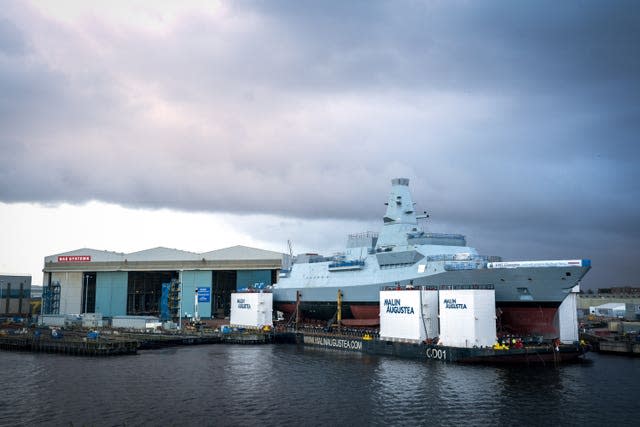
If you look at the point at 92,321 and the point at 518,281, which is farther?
the point at 92,321

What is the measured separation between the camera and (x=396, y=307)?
5056 cm

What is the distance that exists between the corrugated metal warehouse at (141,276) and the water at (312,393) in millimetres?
38059

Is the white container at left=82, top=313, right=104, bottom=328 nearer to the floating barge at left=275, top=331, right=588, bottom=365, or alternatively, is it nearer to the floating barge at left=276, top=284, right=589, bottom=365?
the floating barge at left=275, top=331, right=588, bottom=365

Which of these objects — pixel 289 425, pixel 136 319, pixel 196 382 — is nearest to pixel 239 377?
pixel 196 382

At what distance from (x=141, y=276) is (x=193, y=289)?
2074 centimetres

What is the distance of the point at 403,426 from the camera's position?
89.1 feet

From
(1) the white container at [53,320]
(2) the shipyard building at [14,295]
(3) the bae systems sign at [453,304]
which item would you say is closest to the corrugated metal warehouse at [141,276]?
(1) the white container at [53,320]

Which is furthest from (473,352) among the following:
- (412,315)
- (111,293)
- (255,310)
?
(111,293)

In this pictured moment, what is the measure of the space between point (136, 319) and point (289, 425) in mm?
55742

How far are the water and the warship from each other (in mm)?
6375

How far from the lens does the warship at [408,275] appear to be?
46750 mm

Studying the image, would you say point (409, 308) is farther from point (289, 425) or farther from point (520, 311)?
point (289, 425)

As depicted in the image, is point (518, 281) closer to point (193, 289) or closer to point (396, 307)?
point (396, 307)

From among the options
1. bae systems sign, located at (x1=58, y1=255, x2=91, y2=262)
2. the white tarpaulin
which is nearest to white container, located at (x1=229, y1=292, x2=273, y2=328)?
bae systems sign, located at (x1=58, y1=255, x2=91, y2=262)
